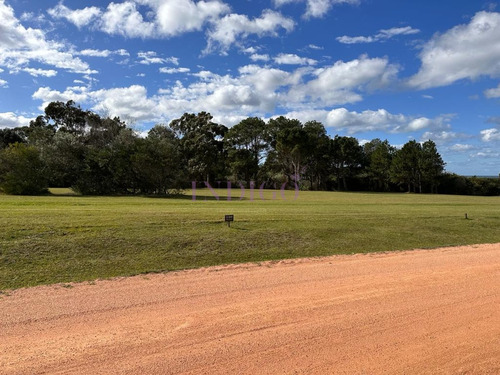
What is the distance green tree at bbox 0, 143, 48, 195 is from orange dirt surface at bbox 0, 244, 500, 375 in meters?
27.1

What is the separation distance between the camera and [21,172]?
29.4 meters

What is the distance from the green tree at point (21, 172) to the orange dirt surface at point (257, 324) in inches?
1069

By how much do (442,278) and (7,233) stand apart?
10.2 m

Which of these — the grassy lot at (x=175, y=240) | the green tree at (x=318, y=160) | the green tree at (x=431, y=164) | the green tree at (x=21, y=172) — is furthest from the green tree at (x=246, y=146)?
the grassy lot at (x=175, y=240)

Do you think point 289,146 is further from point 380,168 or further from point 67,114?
Result: point 67,114

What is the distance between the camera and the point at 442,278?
24.1 ft

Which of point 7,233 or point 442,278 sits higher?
point 7,233

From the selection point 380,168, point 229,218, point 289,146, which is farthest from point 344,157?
point 229,218

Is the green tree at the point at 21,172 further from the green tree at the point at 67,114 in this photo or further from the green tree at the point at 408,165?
the green tree at the point at 408,165

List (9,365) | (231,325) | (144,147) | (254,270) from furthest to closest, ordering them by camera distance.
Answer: (144,147) → (254,270) → (231,325) → (9,365)

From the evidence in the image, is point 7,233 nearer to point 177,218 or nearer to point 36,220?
point 36,220

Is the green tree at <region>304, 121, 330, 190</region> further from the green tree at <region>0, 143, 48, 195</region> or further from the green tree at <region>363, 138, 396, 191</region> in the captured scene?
the green tree at <region>0, 143, 48, 195</region>

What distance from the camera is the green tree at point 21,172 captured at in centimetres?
2894

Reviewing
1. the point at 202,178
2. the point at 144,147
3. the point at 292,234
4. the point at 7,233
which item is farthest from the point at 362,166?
the point at 7,233
